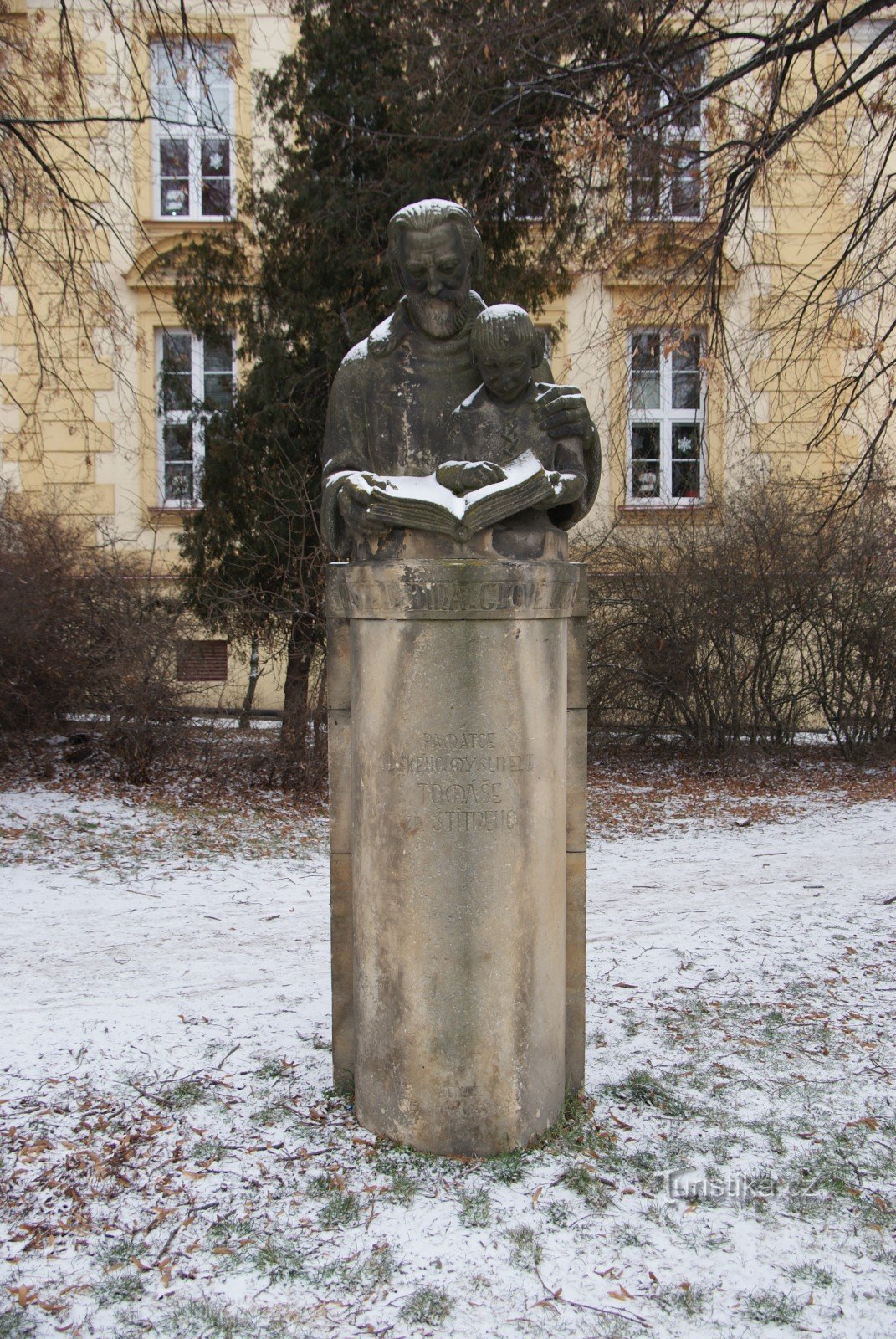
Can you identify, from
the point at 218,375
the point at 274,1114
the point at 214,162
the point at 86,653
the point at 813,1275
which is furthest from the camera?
the point at 218,375

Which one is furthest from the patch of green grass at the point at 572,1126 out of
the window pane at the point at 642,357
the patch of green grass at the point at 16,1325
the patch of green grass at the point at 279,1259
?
the window pane at the point at 642,357

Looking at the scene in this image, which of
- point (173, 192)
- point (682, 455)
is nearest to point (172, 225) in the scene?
point (173, 192)

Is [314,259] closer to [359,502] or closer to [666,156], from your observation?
[666,156]

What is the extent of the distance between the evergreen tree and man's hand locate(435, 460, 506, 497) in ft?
18.8

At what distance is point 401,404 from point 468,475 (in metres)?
0.48

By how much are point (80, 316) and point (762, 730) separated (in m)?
7.78

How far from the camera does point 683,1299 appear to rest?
112 inches

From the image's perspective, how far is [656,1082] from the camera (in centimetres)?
412

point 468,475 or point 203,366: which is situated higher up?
point 203,366

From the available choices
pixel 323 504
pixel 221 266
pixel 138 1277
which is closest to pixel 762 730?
pixel 221 266

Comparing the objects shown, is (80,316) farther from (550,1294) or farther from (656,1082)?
(550,1294)

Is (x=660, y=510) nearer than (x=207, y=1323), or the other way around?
(x=207, y=1323)

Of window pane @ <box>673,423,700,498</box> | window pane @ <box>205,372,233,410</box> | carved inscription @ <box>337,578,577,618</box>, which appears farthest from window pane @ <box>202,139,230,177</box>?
carved inscription @ <box>337,578,577,618</box>

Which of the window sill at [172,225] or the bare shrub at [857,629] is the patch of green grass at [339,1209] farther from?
the window sill at [172,225]
